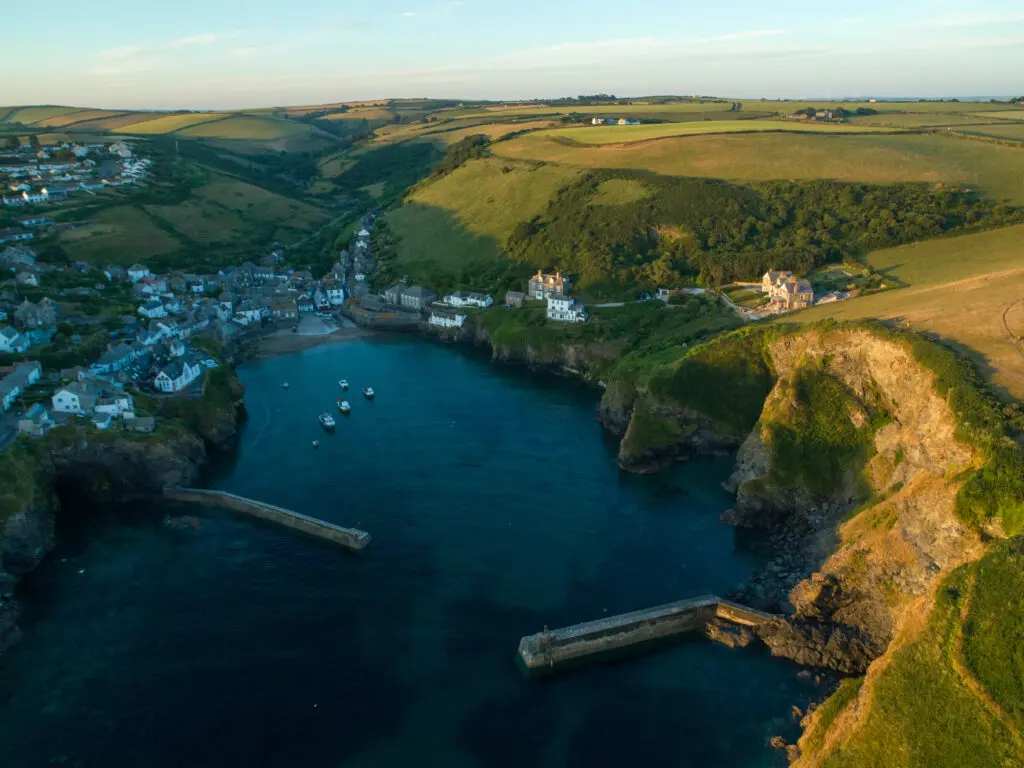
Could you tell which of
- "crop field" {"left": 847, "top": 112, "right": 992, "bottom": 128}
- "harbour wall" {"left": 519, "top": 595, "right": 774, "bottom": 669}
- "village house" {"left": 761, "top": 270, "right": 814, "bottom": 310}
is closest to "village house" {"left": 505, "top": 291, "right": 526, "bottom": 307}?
"village house" {"left": 761, "top": 270, "right": 814, "bottom": 310}

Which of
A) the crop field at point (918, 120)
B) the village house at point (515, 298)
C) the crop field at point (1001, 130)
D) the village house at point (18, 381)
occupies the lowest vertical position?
the village house at point (18, 381)

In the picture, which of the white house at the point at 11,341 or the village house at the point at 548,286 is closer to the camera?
the white house at the point at 11,341

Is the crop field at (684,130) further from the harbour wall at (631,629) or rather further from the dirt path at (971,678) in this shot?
the dirt path at (971,678)

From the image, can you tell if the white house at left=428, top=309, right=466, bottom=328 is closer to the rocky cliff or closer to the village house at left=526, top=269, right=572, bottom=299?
the village house at left=526, top=269, right=572, bottom=299

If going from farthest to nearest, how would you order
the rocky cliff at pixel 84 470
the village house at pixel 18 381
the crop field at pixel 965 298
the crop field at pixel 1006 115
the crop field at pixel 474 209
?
the crop field at pixel 1006 115, the crop field at pixel 474 209, the village house at pixel 18 381, the crop field at pixel 965 298, the rocky cliff at pixel 84 470

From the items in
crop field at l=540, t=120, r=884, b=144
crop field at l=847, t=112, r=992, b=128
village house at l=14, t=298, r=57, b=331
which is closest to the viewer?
village house at l=14, t=298, r=57, b=331

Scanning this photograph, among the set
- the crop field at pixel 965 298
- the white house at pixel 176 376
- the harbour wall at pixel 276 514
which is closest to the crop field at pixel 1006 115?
the crop field at pixel 965 298

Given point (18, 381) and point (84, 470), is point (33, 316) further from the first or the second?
point (84, 470)

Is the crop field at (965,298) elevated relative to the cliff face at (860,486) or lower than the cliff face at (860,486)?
elevated
